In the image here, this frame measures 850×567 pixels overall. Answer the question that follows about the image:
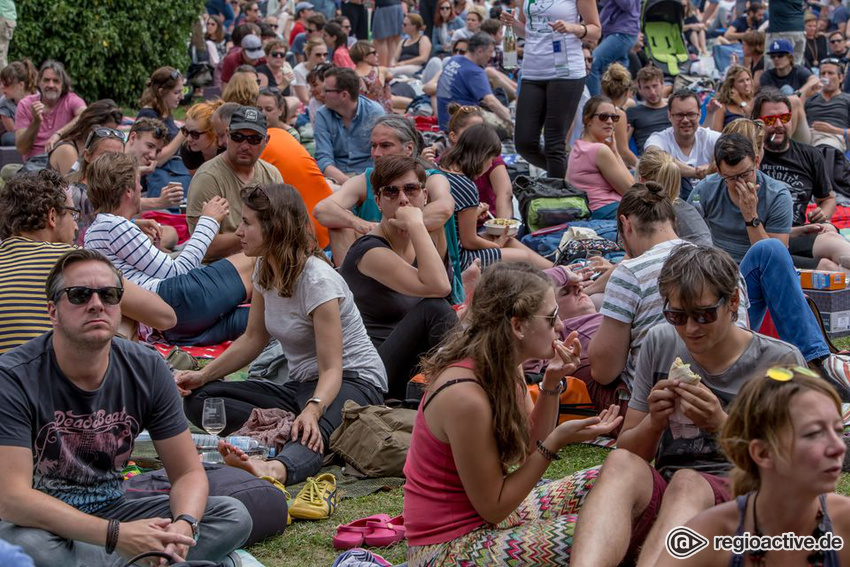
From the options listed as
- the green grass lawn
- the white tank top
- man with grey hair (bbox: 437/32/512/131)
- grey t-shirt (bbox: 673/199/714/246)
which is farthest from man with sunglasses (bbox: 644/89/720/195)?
the green grass lawn

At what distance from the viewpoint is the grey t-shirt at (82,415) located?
12.0 ft

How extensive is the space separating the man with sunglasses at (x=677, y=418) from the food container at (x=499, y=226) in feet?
11.7

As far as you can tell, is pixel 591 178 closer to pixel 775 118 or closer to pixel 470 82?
pixel 775 118

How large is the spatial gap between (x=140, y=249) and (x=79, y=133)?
8.79 ft

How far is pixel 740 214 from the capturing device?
22.3 ft

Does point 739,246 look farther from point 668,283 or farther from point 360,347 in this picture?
point 668,283

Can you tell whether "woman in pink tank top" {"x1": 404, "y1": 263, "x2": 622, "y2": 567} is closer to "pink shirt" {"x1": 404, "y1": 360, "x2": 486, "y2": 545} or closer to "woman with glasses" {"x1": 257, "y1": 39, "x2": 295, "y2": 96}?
"pink shirt" {"x1": 404, "y1": 360, "x2": 486, "y2": 545}

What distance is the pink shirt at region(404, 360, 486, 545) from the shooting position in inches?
142

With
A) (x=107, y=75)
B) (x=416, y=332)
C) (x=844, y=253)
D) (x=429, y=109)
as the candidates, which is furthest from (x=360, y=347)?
(x=107, y=75)

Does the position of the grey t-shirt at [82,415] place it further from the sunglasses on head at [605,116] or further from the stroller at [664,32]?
the stroller at [664,32]

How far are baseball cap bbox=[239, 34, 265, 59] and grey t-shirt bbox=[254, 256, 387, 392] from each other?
980 cm

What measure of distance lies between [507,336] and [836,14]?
1886cm

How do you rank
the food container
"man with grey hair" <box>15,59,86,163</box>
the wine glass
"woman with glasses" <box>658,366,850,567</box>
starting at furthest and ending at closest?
"man with grey hair" <box>15,59,86,163</box> → the food container → the wine glass → "woman with glasses" <box>658,366,850,567</box>

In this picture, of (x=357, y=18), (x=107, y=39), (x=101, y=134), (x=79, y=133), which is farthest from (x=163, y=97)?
(x=357, y=18)
